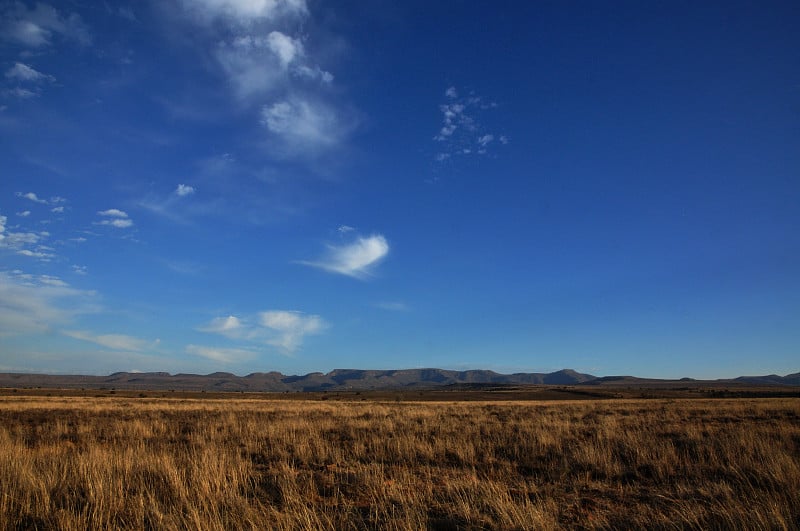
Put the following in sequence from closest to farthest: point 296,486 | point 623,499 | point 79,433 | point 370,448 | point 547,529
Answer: point 547,529
point 623,499
point 296,486
point 370,448
point 79,433

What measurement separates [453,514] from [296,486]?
2.98 meters

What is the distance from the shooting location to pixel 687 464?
965 cm

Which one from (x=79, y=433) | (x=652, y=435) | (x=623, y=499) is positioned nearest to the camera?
(x=623, y=499)

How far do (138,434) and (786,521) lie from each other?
57.0 ft

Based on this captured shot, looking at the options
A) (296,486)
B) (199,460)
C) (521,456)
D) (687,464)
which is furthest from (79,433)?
(687,464)

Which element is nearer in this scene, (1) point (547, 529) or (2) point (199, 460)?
(1) point (547, 529)

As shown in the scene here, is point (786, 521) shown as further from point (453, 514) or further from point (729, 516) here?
point (453, 514)

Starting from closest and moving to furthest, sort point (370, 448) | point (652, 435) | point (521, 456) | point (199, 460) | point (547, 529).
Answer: point (547, 529) < point (199, 460) < point (521, 456) < point (370, 448) < point (652, 435)

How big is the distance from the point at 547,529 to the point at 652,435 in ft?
40.0

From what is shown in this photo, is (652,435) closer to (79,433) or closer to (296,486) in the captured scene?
(296,486)

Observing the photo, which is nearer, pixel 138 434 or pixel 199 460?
pixel 199 460

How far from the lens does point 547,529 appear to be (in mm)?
4945

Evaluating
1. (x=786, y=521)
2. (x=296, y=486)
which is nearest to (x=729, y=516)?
(x=786, y=521)

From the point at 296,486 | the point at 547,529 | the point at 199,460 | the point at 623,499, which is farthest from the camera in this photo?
the point at 199,460
